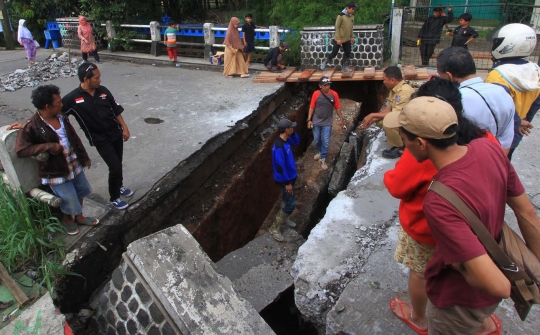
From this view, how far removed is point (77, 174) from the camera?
3645 mm

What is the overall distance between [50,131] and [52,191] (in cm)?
62

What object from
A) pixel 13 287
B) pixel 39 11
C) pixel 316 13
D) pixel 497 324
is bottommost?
pixel 13 287

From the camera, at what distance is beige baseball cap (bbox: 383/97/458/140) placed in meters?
1.59

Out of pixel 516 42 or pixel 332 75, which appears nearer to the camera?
pixel 516 42

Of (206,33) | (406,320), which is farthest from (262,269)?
(206,33)

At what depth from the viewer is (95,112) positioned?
3789mm

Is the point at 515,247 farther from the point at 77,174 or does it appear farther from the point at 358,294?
the point at 77,174

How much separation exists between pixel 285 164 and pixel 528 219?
10.6 feet

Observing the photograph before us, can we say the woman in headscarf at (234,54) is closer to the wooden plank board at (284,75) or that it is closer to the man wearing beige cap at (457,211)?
the wooden plank board at (284,75)

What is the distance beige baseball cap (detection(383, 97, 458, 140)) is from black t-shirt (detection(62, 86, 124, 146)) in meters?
3.17

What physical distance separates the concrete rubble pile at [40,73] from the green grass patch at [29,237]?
6.20 metres

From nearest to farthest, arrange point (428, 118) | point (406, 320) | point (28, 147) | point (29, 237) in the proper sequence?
point (428, 118), point (406, 320), point (28, 147), point (29, 237)

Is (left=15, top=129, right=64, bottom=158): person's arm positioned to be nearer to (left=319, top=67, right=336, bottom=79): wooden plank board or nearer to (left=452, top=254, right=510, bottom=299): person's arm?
(left=452, top=254, right=510, bottom=299): person's arm

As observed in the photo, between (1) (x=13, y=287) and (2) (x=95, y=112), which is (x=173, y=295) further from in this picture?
(2) (x=95, y=112)
